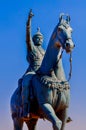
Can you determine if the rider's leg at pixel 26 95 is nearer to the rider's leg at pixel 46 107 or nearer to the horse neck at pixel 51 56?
the rider's leg at pixel 46 107

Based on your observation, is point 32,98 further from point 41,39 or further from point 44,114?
point 41,39

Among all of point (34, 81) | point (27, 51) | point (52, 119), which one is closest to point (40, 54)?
point (27, 51)

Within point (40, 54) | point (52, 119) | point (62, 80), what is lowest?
point (52, 119)

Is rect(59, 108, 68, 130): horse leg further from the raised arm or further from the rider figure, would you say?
the raised arm

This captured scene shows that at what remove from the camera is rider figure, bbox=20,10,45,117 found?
1400cm

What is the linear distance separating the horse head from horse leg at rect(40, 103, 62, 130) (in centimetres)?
145

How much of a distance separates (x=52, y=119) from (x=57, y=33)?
2.05m

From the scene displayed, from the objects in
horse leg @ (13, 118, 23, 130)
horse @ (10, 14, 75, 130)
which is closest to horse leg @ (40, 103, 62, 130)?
horse @ (10, 14, 75, 130)

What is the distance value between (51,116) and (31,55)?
231 cm

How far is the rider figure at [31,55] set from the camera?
14.0m

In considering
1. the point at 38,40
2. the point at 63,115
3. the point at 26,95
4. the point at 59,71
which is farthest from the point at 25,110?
the point at 38,40

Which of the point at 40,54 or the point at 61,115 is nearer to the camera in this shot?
the point at 61,115

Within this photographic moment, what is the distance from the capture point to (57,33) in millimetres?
13375

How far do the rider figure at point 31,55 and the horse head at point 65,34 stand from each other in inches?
44.9
